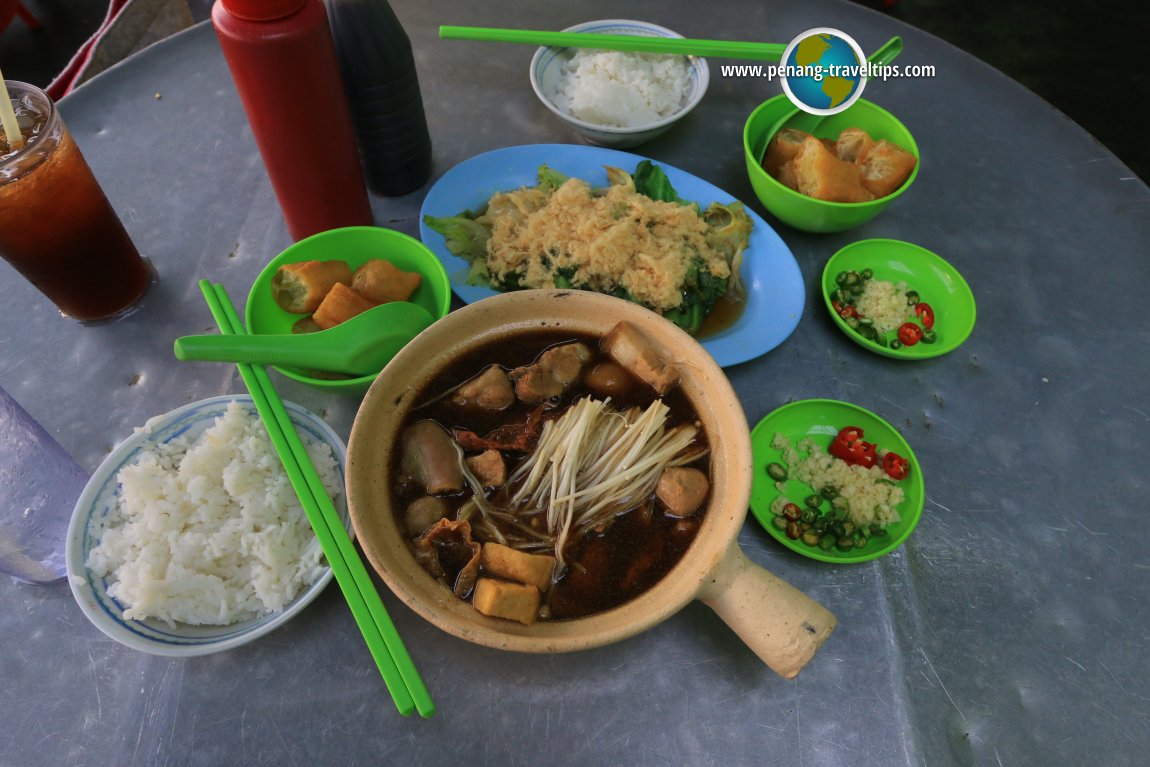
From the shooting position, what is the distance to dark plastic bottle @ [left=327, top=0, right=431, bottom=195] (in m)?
1.84

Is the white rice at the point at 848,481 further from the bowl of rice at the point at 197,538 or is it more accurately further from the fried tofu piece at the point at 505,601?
the bowl of rice at the point at 197,538

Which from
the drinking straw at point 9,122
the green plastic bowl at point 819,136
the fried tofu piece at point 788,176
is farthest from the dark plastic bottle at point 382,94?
the fried tofu piece at point 788,176

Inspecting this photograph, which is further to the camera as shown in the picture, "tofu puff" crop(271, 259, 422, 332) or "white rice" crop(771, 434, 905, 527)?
"tofu puff" crop(271, 259, 422, 332)

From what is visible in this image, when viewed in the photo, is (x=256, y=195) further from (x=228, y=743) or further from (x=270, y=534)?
(x=228, y=743)

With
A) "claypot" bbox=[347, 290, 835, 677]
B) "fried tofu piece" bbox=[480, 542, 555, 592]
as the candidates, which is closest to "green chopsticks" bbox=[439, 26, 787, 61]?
"claypot" bbox=[347, 290, 835, 677]

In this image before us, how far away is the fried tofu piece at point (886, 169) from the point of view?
2.17 m

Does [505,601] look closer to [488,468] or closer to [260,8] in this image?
Answer: [488,468]

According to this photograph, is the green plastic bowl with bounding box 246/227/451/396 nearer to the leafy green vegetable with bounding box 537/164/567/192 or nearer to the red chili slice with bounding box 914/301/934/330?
the leafy green vegetable with bounding box 537/164/567/192

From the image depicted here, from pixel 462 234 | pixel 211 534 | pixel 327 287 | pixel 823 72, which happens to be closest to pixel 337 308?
pixel 327 287

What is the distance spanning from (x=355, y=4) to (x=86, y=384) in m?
1.37

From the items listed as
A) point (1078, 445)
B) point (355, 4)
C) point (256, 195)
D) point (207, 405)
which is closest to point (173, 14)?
point (256, 195)

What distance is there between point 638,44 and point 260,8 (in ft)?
4.56

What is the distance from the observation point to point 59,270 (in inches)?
72.3

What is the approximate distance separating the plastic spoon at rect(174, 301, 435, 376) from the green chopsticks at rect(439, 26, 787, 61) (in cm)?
130
